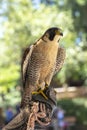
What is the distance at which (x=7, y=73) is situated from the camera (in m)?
17.0

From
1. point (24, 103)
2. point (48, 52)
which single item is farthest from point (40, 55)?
point (24, 103)

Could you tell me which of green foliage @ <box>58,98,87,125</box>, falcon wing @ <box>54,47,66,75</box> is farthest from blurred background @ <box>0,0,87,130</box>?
falcon wing @ <box>54,47,66,75</box>

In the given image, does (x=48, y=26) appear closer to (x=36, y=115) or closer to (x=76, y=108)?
(x=76, y=108)

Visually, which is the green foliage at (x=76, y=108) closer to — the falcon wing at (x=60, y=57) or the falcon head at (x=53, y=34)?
the falcon wing at (x=60, y=57)

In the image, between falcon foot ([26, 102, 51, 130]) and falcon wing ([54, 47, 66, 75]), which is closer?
falcon foot ([26, 102, 51, 130])

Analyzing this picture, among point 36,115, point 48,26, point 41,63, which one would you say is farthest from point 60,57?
point 48,26

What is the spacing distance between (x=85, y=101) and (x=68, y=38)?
9.65 ft

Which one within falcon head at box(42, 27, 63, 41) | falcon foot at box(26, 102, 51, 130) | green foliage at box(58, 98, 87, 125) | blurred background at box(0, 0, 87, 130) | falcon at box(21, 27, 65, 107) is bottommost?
green foliage at box(58, 98, 87, 125)

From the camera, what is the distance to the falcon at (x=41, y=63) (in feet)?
10.6

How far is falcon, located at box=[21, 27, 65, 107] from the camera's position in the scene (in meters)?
3.22

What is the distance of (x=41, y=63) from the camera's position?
3.25 m

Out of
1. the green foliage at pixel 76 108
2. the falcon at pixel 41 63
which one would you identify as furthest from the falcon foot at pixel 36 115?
the green foliage at pixel 76 108

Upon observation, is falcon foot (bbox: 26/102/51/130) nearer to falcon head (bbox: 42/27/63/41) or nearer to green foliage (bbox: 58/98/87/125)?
falcon head (bbox: 42/27/63/41)

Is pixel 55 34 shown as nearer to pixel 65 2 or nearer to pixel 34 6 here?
pixel 65 2
